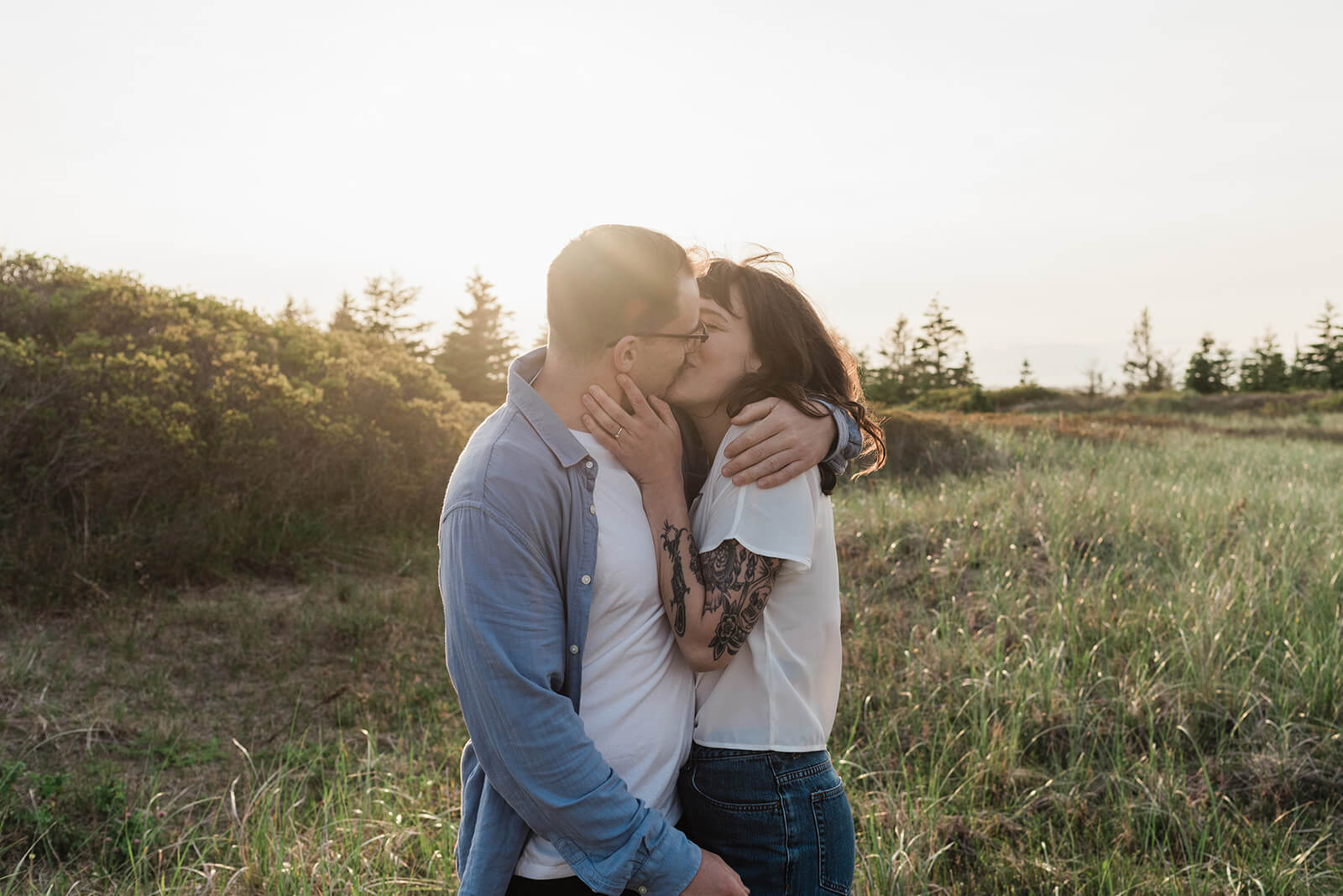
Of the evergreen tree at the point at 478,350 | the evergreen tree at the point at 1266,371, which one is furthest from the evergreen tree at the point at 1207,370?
the evergreen tree at the point at 478,350

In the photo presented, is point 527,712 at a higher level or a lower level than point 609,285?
lower

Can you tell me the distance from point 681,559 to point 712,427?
51 cm

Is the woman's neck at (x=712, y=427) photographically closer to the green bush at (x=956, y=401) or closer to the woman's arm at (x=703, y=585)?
the woman's arm at (x=703, y=585)

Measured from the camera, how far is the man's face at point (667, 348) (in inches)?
74.7

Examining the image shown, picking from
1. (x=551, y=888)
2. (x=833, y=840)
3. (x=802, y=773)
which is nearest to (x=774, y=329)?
(x=802, y=773)

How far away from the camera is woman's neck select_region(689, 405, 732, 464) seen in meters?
2.21

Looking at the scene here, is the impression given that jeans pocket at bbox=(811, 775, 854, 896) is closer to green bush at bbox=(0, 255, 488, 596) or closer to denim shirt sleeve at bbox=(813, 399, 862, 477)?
denim shirt sleeve at bbox=(813, 399, 862, 477)

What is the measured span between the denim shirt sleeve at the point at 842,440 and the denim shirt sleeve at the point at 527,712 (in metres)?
0.79

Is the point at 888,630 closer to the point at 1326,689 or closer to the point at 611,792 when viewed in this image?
the point at 1326,689

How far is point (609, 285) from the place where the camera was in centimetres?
179

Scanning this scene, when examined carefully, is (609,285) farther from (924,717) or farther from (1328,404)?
(1328,404)

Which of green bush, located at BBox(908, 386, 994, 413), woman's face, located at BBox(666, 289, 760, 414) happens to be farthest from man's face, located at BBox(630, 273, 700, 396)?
green bush, located at BBox(908, 386, 994, 413)

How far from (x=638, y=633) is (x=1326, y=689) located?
4.38 meters

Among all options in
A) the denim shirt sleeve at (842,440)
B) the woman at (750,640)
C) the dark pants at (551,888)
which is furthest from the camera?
the denim shirt sleeve at (842,440)
